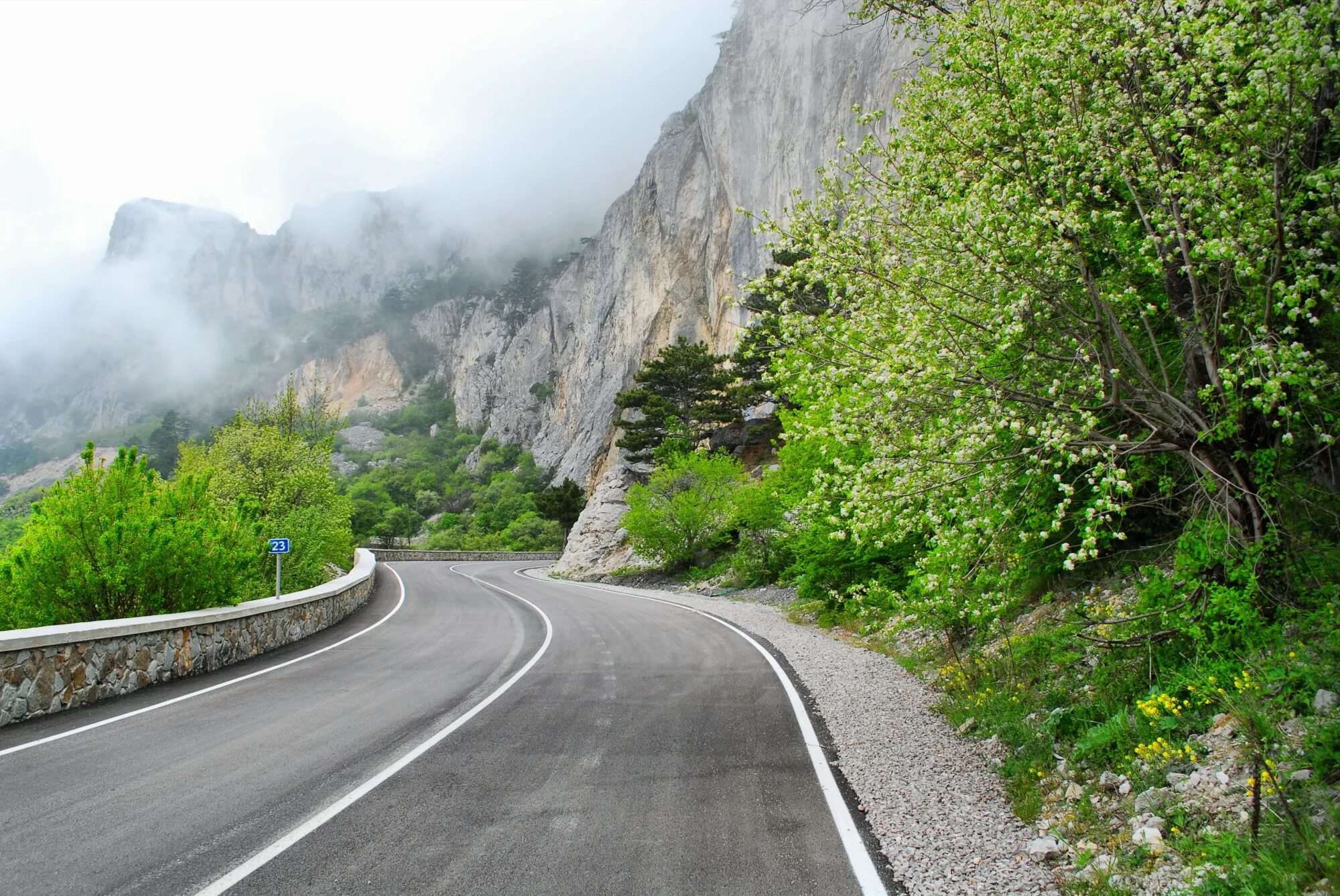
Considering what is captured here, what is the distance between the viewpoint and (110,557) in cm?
1009

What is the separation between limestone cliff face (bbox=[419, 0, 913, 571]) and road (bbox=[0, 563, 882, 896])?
54.3ft

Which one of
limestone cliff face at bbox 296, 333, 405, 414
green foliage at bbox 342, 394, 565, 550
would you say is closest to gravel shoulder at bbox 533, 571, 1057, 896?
green foliage at bbox 342, 394, 565, 550

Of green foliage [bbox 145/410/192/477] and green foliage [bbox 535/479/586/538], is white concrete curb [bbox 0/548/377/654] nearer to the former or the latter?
green foliage [bbox 535/479/586/538]

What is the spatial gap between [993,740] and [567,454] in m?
73.2

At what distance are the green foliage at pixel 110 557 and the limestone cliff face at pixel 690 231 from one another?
1639cm

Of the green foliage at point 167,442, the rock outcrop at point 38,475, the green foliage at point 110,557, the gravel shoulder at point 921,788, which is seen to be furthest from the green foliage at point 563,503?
the rock outcrop at point 38,475

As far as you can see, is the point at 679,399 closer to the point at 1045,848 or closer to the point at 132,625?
the point at 132,625

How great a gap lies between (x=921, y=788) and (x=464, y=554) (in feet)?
190

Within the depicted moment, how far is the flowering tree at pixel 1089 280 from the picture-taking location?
4.44 meters

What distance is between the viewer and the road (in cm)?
375

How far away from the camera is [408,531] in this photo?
79.1 meters

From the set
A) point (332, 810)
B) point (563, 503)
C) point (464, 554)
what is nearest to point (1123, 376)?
point (332, 810)

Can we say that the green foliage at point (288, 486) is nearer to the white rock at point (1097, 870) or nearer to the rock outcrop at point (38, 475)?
the white rock at point (1097, 870)

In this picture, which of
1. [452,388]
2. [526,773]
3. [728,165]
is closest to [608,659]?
[526,773]
